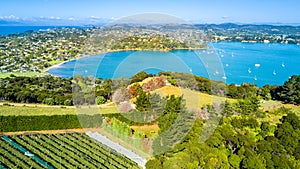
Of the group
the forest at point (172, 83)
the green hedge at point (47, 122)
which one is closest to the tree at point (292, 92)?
the forest at point (172, 83)

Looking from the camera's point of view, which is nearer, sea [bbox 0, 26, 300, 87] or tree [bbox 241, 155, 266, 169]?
tree [bbox 241, 155, 266, 169]

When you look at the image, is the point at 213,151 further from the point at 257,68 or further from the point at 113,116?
the point at 257,68

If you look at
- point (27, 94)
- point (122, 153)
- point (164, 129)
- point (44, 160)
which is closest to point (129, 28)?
point (164, 129)

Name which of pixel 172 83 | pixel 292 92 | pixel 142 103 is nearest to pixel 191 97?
pixel 142 103

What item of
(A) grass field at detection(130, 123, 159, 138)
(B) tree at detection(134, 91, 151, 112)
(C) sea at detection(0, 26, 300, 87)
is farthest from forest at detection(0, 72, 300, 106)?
(A) grass field at detection(130, 123, 159, 138)

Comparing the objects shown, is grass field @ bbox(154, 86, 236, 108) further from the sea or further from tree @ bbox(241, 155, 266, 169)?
tree @ bbox(241, 155, 266, 169)
